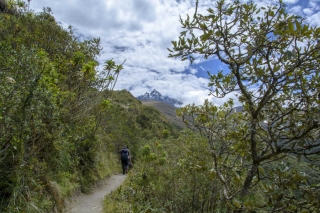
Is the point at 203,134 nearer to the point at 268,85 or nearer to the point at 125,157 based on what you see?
the point at 268,85

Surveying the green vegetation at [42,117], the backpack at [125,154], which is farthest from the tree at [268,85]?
the backpack at [125,154]

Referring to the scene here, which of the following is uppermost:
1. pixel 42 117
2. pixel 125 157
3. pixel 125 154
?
pixel 42 117

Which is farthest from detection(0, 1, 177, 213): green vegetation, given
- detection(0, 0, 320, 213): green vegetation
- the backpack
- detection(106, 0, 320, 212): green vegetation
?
detection(106, 0, 320, 212): green vegetation

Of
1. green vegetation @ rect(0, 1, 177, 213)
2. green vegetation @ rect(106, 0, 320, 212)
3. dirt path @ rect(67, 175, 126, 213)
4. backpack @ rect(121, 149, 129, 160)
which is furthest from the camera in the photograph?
backpack @ rect(121, 149, 129, 160)

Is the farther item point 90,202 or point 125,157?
point 125,157

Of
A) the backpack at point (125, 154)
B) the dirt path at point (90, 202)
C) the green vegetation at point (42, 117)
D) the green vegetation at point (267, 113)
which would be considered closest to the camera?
the green vegetation at point (267, 113)

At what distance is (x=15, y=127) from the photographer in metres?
3.68

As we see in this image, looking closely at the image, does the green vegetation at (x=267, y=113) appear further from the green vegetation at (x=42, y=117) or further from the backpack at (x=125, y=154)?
the backpack at (x=125, y=154)

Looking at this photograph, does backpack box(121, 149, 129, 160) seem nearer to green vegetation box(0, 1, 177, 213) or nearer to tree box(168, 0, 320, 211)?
green vegetation box(0, 1, 177, 213)

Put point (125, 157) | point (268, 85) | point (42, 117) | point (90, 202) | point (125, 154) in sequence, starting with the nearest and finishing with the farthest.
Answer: point (268, 85) < point (42, 117) < point (90, 202) < point (125, 154) < point (125, 157)

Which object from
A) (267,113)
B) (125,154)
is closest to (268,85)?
(267,113)

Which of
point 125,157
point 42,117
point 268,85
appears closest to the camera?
point 268,85

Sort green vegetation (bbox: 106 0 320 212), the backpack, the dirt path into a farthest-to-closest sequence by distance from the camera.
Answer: the backpack, the dirt path, green vegetation (bbox: 106 0 320 212)

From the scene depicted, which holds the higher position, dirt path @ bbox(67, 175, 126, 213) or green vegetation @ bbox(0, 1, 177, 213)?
green vegetation @ bbox(0, 1, 177, 213)
